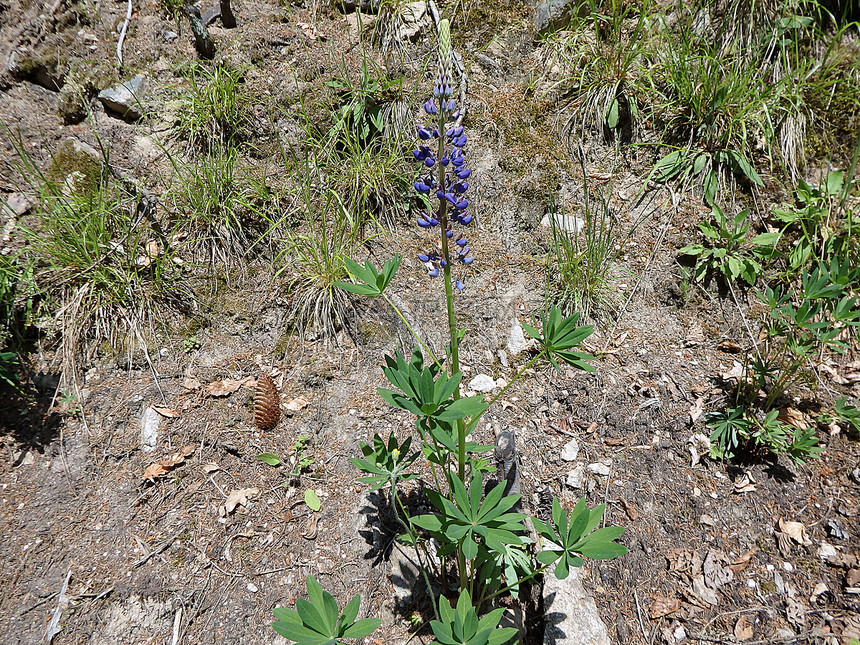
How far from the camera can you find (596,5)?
4062mm

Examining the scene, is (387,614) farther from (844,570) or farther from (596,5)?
(596,5)

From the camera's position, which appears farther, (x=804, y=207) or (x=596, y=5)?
(x=596, y=5)

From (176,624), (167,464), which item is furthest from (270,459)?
(176,624)

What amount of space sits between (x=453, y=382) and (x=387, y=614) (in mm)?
1298

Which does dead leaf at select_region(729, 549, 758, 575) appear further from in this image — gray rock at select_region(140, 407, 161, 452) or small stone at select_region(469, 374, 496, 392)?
gray rock at select_region(140, 407, 161, 452)

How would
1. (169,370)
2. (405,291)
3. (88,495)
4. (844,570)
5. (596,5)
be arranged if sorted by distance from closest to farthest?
(844,570)
(88,495)
(169,370)
(405,291)
(596,5)

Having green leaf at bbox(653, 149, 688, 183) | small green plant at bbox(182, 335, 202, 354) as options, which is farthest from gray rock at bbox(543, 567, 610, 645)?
green leaf at bbox(653, 149, 688, 183)

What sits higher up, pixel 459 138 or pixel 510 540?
pixel 459 138

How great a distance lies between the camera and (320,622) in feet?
5.52

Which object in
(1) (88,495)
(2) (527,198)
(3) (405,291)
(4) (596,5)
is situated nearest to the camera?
(1) (88,495)

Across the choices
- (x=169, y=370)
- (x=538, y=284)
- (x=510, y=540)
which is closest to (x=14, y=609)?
(x=169, y=370)

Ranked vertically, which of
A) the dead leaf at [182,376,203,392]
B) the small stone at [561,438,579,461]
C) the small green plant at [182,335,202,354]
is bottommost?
the small stone at [561,438,579,461]

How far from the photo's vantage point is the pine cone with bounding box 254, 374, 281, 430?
278cm

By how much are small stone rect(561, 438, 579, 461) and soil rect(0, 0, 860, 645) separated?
0.10 feet
